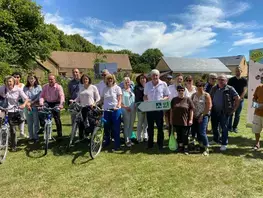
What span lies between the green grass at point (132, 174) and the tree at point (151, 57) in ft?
235

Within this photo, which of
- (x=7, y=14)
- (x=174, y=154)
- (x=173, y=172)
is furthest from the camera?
(x=7, y=14)

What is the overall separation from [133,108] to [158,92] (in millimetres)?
900

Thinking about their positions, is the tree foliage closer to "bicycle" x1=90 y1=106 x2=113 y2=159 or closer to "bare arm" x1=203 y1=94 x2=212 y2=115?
"bicycle" x1=90 y1=106 x2=113 y2=159

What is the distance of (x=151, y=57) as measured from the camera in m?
77.8

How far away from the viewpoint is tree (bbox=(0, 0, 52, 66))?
1830cm

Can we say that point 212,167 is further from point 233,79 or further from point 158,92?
point 233,79

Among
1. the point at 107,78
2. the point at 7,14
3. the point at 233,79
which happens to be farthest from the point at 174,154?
the point at 7,14

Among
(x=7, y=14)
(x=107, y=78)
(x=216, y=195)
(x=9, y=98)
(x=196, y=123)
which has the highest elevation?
(x=7, y=14)

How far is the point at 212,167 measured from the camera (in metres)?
4.66

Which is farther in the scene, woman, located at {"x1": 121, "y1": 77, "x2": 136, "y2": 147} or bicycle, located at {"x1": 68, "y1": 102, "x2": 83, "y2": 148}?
woman, located at {"x1": 121, "y1": 77, "x2": 136, "y2": 147}

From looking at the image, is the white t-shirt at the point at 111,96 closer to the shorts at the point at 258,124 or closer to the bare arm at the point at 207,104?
the bare arm at the point at 207,104

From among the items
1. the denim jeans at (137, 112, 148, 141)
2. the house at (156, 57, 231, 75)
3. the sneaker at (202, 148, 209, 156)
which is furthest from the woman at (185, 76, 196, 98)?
the house at (156, 57, 231, 75)

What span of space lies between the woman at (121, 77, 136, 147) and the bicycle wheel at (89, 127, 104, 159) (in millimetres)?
821

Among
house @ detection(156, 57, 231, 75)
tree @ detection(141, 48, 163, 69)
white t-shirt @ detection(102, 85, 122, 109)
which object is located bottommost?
white t-shirt @ detection(102, 85, 122, 109)
